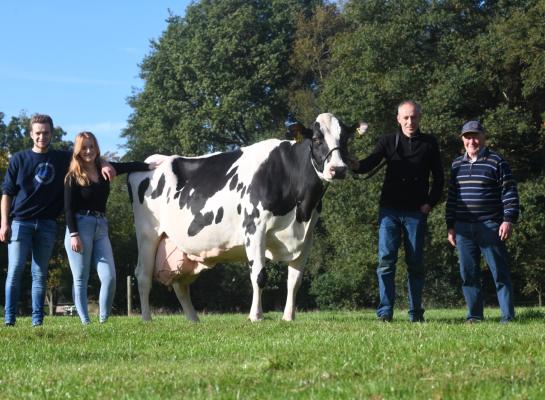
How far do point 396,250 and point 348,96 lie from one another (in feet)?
88.2

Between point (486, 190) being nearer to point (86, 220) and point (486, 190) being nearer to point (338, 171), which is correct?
point (338, 171)

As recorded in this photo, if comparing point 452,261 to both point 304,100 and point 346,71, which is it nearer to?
point 346,71

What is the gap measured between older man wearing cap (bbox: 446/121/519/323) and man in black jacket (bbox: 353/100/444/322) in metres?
0.37

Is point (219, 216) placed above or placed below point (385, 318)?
above

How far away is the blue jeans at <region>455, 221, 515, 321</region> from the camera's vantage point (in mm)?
10719

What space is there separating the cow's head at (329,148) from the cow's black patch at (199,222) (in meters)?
1.77

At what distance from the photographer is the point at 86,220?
1123 centimetres

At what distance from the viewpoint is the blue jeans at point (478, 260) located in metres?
10.7

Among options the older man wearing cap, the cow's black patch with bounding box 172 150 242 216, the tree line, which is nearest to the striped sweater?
the older man wearing cap

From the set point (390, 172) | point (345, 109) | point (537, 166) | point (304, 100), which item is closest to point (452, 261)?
point (537, 166)

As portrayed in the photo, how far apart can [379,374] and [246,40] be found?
44737 mm

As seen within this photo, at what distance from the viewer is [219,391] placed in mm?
5492

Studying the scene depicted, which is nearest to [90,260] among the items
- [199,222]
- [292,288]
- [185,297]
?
[199,222]

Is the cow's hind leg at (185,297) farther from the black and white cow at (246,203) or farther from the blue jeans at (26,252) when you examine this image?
the blue jeans at (26,252)
